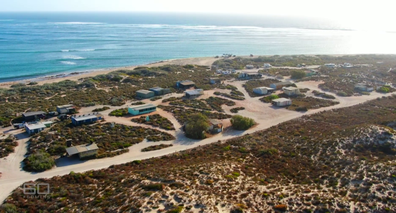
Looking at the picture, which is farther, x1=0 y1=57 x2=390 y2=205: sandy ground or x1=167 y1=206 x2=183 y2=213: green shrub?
x1=0 y1=57 x2=390 y2=205: sandy ground

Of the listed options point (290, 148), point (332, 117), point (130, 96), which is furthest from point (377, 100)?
point (130, 96)

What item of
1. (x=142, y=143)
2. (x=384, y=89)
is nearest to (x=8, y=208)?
(x=142, y=143)

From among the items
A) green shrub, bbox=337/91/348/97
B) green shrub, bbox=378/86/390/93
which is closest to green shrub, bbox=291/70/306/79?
green shrub, bbox=337/91/348/97

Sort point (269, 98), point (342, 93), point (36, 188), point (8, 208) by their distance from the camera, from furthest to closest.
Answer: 1. point (342, 93)
2. point (269, 98)
3. point (36, 188)
4. point (8, 208)

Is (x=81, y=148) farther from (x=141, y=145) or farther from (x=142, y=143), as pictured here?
(x=142, y=143)

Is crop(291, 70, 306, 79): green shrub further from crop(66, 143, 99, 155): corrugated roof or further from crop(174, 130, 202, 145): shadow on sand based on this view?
crop(66, 143, 99, 155): corrugated roof

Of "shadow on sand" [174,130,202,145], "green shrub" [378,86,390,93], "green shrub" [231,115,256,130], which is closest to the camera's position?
"shadow on sand" [174,130,202,145]

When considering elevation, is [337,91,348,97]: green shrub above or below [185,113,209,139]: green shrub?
above

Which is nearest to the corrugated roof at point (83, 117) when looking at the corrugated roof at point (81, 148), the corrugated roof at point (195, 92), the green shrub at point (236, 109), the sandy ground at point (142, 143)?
the sandy ground at point (142, 143)
